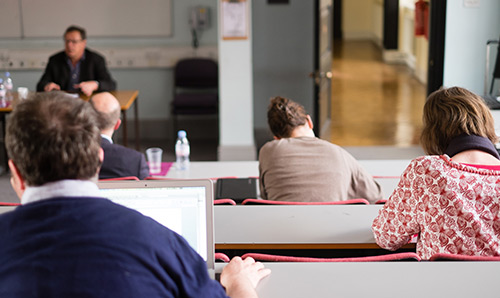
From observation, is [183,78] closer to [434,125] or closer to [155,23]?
[155,23]

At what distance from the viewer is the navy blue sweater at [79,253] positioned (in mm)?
1255

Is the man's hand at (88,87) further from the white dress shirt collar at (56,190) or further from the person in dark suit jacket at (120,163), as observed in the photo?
the white dress shirt collar at (56,190)

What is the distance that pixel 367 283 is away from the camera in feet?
5.97

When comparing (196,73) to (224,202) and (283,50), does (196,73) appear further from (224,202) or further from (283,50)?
(224,202)

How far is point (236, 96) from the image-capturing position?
630cm

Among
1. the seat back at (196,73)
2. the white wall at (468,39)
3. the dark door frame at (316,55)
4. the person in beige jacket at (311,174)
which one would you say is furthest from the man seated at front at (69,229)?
the seat back at (196,73)

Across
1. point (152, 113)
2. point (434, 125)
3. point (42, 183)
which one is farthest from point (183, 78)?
point (42, 183)

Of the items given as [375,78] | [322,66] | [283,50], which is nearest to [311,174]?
[322,66]

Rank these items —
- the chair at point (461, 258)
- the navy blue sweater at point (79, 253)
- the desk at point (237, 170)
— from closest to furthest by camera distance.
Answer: the navy blue sweater at point (79, 253)
the chair at point (461, 258)
the desk at point (237, 170)

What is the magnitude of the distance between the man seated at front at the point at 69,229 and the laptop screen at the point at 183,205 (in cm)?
53

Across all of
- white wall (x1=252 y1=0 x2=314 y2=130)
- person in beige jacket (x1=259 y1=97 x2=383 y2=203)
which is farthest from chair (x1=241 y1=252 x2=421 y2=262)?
white wall (x1=252 y1=0 x2=314 y2=130)

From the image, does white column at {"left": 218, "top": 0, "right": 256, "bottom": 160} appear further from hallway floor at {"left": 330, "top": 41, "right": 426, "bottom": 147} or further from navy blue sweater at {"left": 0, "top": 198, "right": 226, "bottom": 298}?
navy blue sweater at {"left": 0, "top": 198, "right": 226, "bottom": 298}

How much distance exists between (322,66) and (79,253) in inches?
212

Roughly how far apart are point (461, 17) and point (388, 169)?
9.66ft
